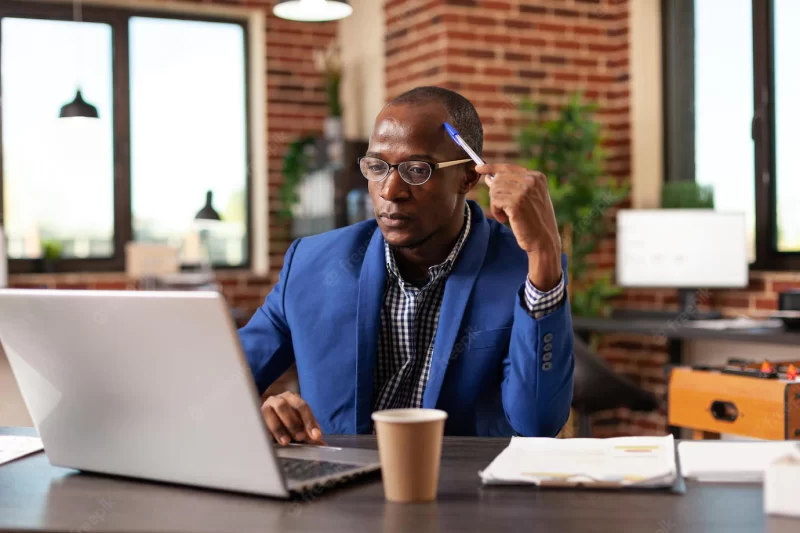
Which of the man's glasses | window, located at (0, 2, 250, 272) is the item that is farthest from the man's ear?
window, located at (0, 2, 250, 272)

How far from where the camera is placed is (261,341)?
1.81 m

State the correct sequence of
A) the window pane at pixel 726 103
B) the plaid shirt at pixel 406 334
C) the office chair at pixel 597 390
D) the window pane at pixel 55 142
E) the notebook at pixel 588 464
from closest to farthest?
the notebook at pixel 588 464, the plaid shirt at pixel 406 334, the office chair at pixel 597 390, the window pane at pixel 726 103, the window pane at pixel 55 142

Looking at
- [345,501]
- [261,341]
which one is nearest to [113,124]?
[261,341]

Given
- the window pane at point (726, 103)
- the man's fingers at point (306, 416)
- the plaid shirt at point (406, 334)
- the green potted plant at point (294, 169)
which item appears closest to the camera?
the man's fingers at point (306, 416)

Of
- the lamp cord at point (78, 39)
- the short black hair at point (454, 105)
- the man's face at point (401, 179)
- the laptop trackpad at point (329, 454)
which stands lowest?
the laptop trackpad at point (329, 454)

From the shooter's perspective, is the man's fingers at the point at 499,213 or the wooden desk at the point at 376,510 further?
the man's fingers at the point at 499,213

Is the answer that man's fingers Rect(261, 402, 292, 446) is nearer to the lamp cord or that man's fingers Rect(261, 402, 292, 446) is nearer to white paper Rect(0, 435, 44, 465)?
white paper Rect(0, 435, 44, 465)

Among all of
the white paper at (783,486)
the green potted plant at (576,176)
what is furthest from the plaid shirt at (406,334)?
the green potted plant at (576,176)

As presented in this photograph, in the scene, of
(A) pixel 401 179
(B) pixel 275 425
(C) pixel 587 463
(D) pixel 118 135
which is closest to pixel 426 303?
(A) pixel 401 179

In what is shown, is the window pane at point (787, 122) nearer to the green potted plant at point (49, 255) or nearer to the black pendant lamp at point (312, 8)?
the black pendant lamp at point (312, 8)

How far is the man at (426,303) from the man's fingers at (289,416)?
228 mm

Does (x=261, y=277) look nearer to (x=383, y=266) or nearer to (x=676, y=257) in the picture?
(x=676, y=257)

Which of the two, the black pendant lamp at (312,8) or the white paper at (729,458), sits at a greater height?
the black pendant lamp at (312,8)

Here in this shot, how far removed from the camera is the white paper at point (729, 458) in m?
1.15
